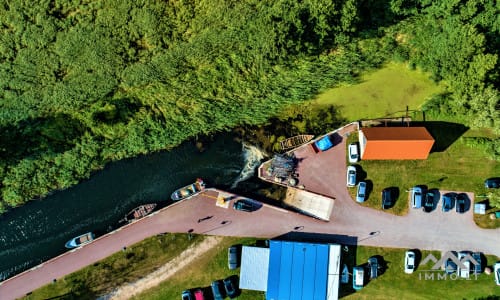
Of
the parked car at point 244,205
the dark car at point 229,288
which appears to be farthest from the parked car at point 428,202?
the dark car at point 229,288

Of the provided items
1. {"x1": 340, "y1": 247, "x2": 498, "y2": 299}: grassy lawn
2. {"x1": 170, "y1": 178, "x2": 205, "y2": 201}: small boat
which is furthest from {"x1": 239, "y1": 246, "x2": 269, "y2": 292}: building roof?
{"x1": 340, "y1": 247, "x2": 498, "y2": 299}: grassy lawn

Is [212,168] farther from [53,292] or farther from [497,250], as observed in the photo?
[497,250]

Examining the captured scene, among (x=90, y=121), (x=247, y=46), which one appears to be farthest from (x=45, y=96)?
(x=247, y=46)

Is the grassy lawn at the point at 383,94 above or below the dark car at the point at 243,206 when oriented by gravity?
above

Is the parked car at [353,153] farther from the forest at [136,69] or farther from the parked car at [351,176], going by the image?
the forest at [136,69]

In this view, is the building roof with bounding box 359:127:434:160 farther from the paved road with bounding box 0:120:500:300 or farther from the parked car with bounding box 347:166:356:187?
the paved road with bounding box 0:120:500:300

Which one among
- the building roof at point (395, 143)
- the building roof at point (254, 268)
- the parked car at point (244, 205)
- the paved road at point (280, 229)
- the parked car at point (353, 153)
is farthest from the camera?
the parked car at point (353, 153)

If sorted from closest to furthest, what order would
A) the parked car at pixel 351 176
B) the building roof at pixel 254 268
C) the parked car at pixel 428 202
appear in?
the building roof at pixel 254 268 → the parked car at pixel 428 202 → the parked car at pixel 351 176
